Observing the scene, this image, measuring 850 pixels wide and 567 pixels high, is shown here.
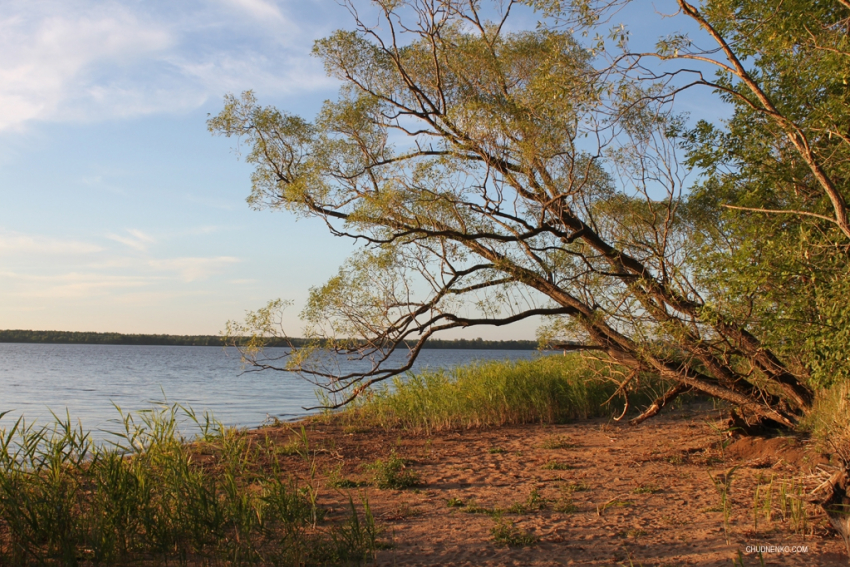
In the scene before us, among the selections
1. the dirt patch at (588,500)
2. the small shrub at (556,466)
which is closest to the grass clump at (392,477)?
the dirt patch at (588,500)

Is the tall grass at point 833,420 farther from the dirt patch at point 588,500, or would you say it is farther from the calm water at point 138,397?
the calm water at point 138,397

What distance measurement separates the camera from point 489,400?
13203 millimetres

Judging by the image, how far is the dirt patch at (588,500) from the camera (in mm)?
5012

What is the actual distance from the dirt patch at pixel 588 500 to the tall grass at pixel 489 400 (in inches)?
61.7

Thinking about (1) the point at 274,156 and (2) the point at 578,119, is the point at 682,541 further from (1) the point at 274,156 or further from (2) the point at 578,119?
(1) the point at 274,156

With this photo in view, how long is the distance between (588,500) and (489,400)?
6.51 meters

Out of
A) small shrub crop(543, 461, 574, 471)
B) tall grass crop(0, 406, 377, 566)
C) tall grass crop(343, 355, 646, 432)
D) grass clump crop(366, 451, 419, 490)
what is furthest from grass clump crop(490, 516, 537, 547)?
tall grass crop(343, 355, 646, 432)

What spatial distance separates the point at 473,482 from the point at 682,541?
9.82ft

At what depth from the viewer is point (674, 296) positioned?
31.0 ft

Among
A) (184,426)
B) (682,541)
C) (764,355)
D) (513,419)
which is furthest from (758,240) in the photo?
(184,426)

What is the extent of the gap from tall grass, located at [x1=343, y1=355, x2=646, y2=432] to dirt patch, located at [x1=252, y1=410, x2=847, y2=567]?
5.14 ft

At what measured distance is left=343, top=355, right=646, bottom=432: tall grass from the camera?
13.0 metres

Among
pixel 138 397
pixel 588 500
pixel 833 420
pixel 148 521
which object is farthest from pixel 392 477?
pixel 138 397

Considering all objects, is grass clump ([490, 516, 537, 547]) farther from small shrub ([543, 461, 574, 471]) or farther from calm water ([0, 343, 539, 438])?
calm water ([0, 343, 539, 438])
